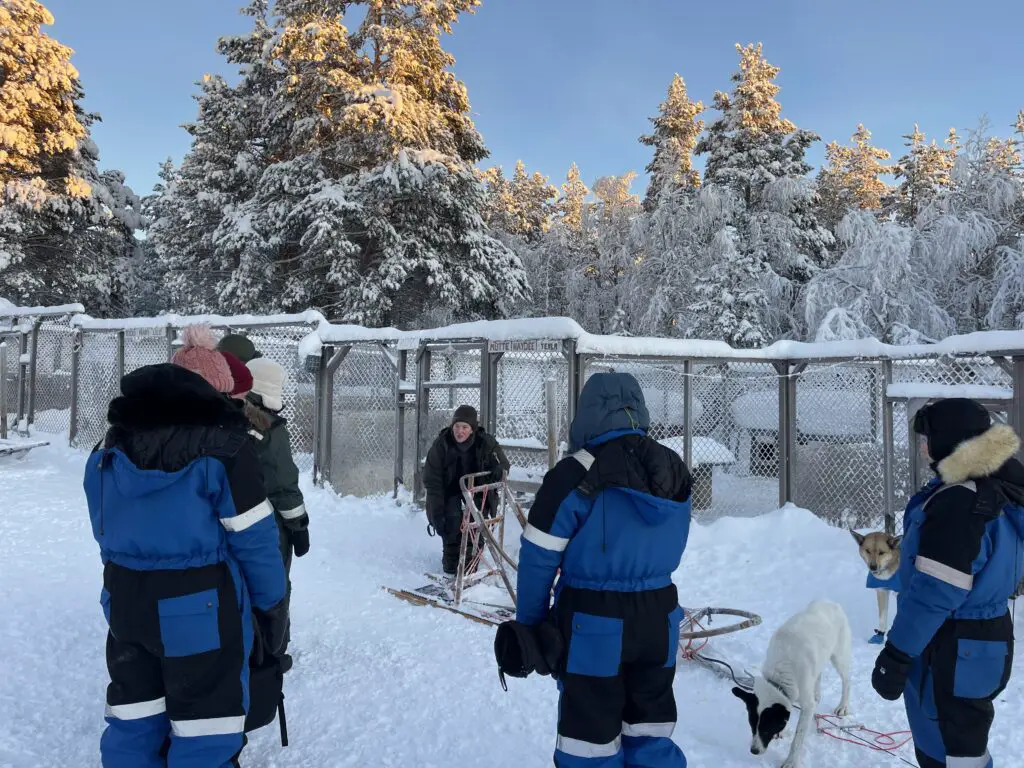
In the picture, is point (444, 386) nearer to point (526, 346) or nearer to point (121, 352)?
point (526, 346)

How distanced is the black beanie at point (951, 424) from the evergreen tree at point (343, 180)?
15524 millimetres

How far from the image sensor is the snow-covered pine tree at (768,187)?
672 inches

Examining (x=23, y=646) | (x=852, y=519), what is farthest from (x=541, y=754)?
(x=852, y=519)

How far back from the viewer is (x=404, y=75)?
17.9 metres

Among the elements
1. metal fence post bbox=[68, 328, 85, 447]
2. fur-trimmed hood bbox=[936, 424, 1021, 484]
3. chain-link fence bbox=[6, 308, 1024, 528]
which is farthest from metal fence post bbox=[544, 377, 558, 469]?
metal fence post bbox=[68, 328, 85, 447]

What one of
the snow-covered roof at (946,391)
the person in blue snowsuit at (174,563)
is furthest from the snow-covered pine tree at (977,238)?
the person in blue snowsuit at (174,563)

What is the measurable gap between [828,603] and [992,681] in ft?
4.41

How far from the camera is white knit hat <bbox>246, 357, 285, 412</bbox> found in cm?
350

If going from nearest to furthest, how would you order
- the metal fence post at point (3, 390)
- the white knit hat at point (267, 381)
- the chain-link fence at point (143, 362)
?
the white knit hat at point (267, 381), the chain-link fence at point (143, 362), the metal fence post at point (3, 390)

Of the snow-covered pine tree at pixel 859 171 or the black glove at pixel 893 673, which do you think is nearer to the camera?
the black glove at pixel 893 673

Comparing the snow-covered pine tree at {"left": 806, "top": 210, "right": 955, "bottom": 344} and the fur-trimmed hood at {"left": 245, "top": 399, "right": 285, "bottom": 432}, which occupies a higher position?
the snow-covered pine tree at {"left": 806, "top": 210, "right": 955, "bottom": 344}

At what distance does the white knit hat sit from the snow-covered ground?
1605mm

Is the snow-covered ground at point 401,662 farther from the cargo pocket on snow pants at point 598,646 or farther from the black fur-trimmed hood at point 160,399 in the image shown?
the black fur-trimmed hood at point 160,399

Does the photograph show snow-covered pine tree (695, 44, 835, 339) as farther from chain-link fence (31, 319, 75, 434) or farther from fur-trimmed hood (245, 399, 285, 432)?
fur-trimmed hood (245, 399, 285, 432)
